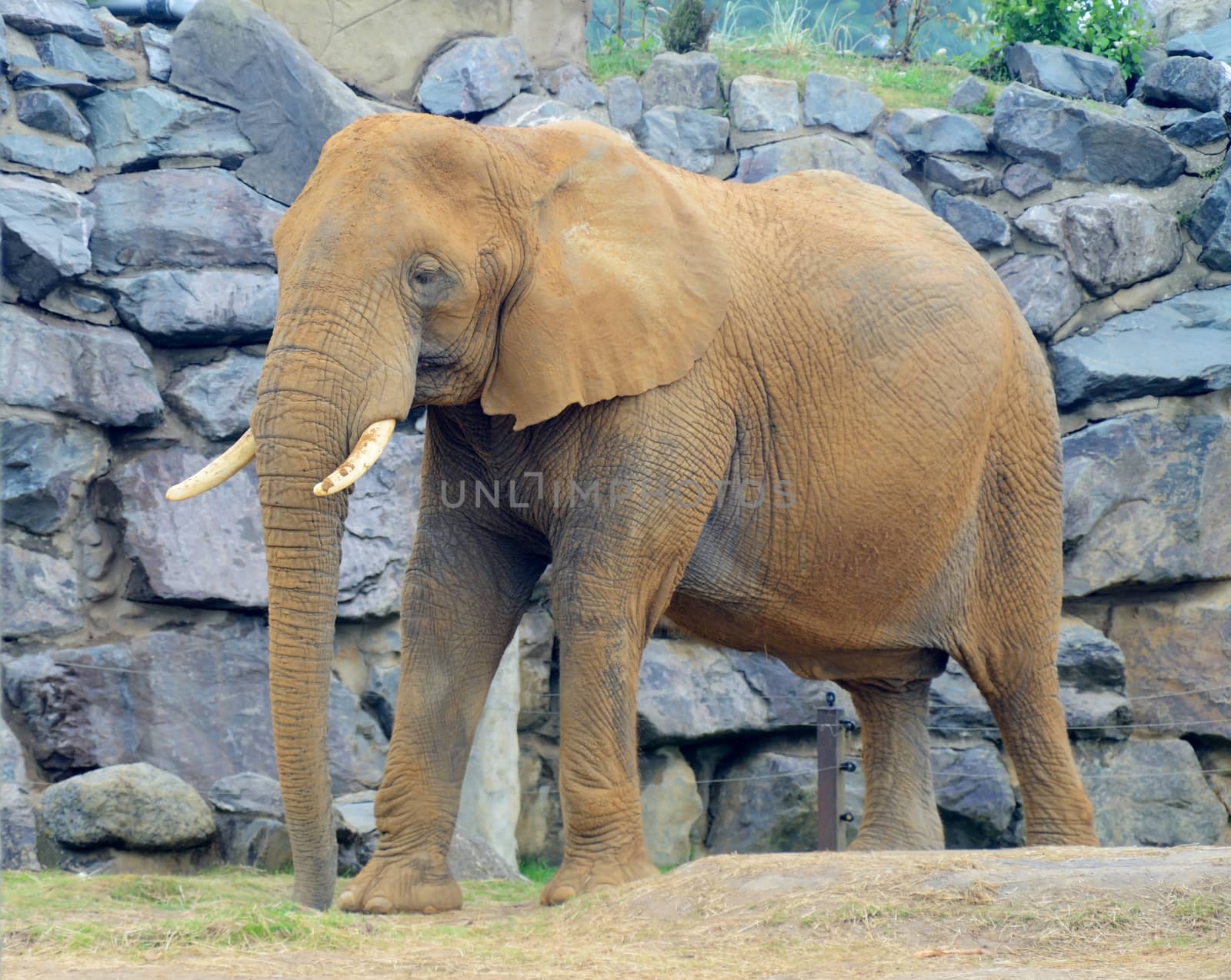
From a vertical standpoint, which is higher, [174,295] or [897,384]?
[174,295]

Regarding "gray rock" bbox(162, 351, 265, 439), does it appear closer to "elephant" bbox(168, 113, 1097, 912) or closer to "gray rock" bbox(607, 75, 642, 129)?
"elephant" bbox(168, 113, 1097, 912)

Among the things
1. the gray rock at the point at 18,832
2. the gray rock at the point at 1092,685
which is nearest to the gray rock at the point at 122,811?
the gray rock at the point at 18,832

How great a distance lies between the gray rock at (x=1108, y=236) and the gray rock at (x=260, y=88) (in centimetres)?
367

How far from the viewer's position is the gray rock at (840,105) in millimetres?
9461

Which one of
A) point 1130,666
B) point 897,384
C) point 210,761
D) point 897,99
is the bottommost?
point 210,761

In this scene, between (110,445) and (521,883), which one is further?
(110,445)

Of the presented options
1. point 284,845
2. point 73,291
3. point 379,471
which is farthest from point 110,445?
point 284,845

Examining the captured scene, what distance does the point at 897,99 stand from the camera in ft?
31.9

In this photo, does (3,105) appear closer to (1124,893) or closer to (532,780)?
(532,780)

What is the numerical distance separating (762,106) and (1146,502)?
287cm

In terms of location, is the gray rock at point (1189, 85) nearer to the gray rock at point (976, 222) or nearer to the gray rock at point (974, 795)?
the gray rock at point (976, 222)

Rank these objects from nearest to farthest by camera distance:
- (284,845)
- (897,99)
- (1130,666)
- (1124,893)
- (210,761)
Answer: (1124,893) → (284,845) → (210,761) → (1130,666) → (897,99)

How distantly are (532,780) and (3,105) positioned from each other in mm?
3881

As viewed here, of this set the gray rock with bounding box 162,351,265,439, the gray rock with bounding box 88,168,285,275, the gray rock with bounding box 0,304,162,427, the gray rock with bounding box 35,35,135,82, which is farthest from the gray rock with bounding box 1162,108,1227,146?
the gray rock with bounding box 0,304,162,427
